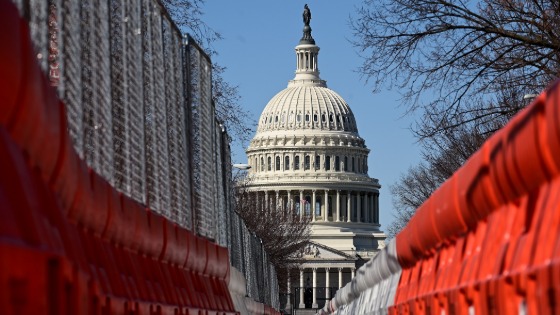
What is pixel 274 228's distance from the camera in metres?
127

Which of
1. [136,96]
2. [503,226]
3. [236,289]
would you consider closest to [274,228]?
[236,289]

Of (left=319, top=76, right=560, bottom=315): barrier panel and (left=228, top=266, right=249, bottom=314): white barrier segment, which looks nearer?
(left=319, top=76, right=560, bottom=315): barrier panel

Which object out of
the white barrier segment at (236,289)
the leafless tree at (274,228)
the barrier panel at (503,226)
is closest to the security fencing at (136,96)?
the white barrier segment at (236,289)

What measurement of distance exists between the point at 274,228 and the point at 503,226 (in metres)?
119

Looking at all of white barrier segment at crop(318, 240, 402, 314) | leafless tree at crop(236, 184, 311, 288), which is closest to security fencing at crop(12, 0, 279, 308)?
white barrier segment at crop(318, 240, 402, 314)

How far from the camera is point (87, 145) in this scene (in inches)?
400

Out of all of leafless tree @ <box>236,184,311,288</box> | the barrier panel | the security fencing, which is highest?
leafless tree @ <box>236,184,311,288</box>

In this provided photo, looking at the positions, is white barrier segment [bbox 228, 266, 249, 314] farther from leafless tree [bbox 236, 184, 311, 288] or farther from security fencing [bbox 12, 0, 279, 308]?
leafless tree [bbox 236, 184, 311, 288]

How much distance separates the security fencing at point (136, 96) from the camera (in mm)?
9109

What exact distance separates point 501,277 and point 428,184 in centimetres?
8722

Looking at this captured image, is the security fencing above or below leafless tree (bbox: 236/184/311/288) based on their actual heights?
below

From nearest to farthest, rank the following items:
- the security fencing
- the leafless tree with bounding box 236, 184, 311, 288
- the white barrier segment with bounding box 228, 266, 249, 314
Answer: the security fencing → the white barrier segment with bounding box 228, 266, 249, 314 → the leafless tree with bounding box 236, 184, 311, 288

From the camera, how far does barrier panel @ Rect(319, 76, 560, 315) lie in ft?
20.2

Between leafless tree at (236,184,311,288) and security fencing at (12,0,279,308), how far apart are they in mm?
63845
